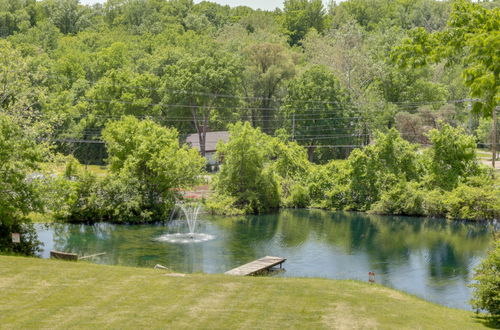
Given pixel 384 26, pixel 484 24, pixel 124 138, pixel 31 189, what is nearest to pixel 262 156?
pixel 124 138

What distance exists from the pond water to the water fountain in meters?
0.55

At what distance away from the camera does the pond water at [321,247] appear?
105 ft

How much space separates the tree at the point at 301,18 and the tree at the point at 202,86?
55.7 m

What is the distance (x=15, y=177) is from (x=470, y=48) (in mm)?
20413

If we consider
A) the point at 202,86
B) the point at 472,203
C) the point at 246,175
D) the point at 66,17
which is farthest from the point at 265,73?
the point at 66,17

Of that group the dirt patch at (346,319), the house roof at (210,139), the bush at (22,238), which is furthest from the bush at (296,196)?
the dirt patch at (346,319)

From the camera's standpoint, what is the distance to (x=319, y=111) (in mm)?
75500

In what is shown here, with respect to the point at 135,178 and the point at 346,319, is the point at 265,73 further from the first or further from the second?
the point at 346,319

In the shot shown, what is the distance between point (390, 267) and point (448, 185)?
68.5ft

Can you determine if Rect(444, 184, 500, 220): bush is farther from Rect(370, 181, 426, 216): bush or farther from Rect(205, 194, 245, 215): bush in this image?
Rect(205, 194, 245, 215): bush

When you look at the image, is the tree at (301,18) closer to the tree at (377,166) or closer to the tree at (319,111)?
the tree at (319,111)

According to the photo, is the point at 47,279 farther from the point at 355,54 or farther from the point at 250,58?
the point at 355,54

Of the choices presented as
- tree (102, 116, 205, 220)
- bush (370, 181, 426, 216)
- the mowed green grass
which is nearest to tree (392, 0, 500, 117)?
the mowed green grass

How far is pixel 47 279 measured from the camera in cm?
2095
